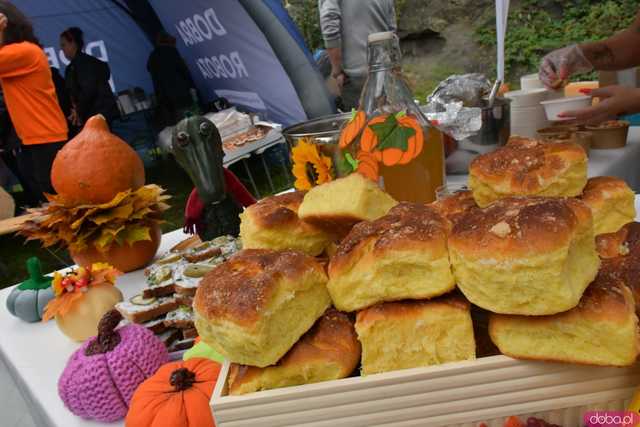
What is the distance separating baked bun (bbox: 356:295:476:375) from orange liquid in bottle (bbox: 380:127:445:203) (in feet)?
1.47

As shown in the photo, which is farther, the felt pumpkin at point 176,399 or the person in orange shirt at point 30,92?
the person in orange shirt at point 30,92

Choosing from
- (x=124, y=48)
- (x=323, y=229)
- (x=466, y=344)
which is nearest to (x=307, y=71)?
(x=124, y=48)

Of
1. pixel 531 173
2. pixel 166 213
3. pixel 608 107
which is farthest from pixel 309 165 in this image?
pixel 166 213

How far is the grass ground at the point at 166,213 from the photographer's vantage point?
3.98 metres

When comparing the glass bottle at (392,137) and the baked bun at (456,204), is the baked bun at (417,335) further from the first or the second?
the glass bottle at (392,137)

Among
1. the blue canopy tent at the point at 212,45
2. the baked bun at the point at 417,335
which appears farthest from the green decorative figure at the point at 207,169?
the blue canopy tent at the point at 212,45

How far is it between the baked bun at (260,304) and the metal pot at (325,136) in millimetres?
411

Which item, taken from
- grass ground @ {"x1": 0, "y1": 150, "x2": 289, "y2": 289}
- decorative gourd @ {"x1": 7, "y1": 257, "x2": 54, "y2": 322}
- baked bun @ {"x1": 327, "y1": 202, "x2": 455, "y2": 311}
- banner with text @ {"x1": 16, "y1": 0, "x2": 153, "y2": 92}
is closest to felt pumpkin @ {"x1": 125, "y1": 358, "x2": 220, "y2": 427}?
baked bun @ {"x1": 327, "y1": 202, "x2": 455, "y2": 311}

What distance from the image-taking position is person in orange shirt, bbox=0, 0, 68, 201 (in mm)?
3105

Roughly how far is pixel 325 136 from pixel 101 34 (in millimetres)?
5567

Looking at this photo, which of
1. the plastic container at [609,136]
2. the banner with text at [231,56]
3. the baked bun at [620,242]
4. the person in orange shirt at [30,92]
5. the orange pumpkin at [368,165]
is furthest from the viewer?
the banner with text at [231,56]

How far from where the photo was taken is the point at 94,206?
4.24 ft

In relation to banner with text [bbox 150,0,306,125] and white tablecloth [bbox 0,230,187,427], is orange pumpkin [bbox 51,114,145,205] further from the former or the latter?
banner with text [bbox 150,0,306,125]

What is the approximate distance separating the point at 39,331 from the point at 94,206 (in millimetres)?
330
